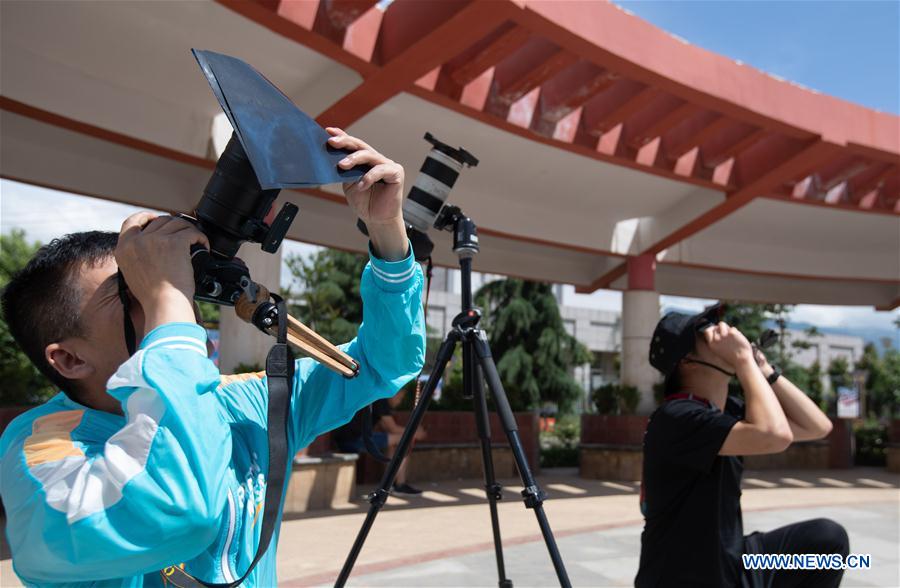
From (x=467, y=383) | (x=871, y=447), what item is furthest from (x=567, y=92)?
(x=871, y=447)

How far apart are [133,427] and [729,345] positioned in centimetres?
217

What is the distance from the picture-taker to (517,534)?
20.0 feet

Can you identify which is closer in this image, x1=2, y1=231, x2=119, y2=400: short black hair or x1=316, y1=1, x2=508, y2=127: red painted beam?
x1=2, y1=231, x2=119, y2=400: short black hair

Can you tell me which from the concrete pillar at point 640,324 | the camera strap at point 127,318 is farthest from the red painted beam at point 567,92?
the camera strap at point 127,318

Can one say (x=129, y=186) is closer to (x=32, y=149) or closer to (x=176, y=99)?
(x=32, y=149)

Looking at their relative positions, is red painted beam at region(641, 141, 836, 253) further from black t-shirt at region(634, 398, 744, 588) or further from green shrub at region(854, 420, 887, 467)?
green shrub at region(854, 420, 887, 467)

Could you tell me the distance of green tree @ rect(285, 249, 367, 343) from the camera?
67.7 ft

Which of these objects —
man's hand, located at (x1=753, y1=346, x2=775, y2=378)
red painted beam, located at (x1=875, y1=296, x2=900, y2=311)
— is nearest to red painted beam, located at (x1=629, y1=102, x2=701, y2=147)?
man's hand, located at (x1=753, y1=346, x2=775, y2=378)

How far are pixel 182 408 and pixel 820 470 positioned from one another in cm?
1389

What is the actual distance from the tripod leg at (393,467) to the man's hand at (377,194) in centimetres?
147

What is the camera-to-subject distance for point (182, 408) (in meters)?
0.99

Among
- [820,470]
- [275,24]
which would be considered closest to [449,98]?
[275,24]

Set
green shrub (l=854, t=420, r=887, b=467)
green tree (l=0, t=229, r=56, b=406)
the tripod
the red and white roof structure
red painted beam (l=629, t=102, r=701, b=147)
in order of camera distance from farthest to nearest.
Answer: green shrub (l=854, t=420, r=887, b=467) → red painted beam (l=629, t=102, r=701, b=147) → green tree (l=0, t=229, r=56, b=406) → the red and white roof structure → the tripod

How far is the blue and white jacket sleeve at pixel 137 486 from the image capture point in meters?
0.96
